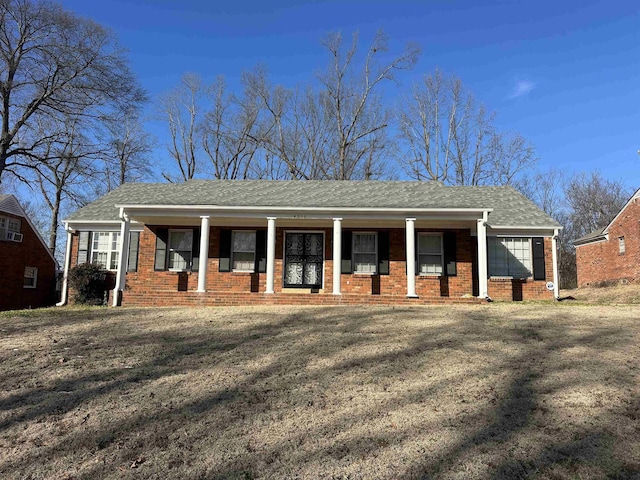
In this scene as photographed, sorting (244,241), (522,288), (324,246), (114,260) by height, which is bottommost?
(522,288)

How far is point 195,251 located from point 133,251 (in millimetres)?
2203

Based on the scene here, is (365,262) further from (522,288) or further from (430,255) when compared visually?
(522,288)

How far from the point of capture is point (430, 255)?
572 inches

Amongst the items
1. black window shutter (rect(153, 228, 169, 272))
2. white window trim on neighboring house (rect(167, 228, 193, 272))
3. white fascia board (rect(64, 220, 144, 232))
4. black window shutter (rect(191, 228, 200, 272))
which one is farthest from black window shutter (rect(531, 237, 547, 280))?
white fascia board (rect(64, 220, 144, 232))

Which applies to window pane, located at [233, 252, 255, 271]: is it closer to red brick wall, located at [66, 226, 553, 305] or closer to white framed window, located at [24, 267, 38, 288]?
red brick wall, located at [66, 226, 553, 305]

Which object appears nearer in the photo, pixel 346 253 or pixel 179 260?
pixel 346 253

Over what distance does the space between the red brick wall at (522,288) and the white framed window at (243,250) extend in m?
7.54

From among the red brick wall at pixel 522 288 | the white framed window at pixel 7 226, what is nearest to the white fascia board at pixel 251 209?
the red brick wall at pixel 522 288

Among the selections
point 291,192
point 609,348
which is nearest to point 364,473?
point 609,348

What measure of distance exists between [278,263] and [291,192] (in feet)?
8.40

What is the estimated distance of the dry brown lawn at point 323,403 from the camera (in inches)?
141

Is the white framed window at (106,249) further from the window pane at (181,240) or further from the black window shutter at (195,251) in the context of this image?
the black window shutter at (195,251)

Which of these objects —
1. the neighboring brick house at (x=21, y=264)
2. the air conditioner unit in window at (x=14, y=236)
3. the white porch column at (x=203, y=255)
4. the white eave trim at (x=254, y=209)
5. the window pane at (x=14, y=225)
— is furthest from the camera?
the window pane at (x=14, y=225)

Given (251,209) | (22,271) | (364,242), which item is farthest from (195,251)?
(22,271)
